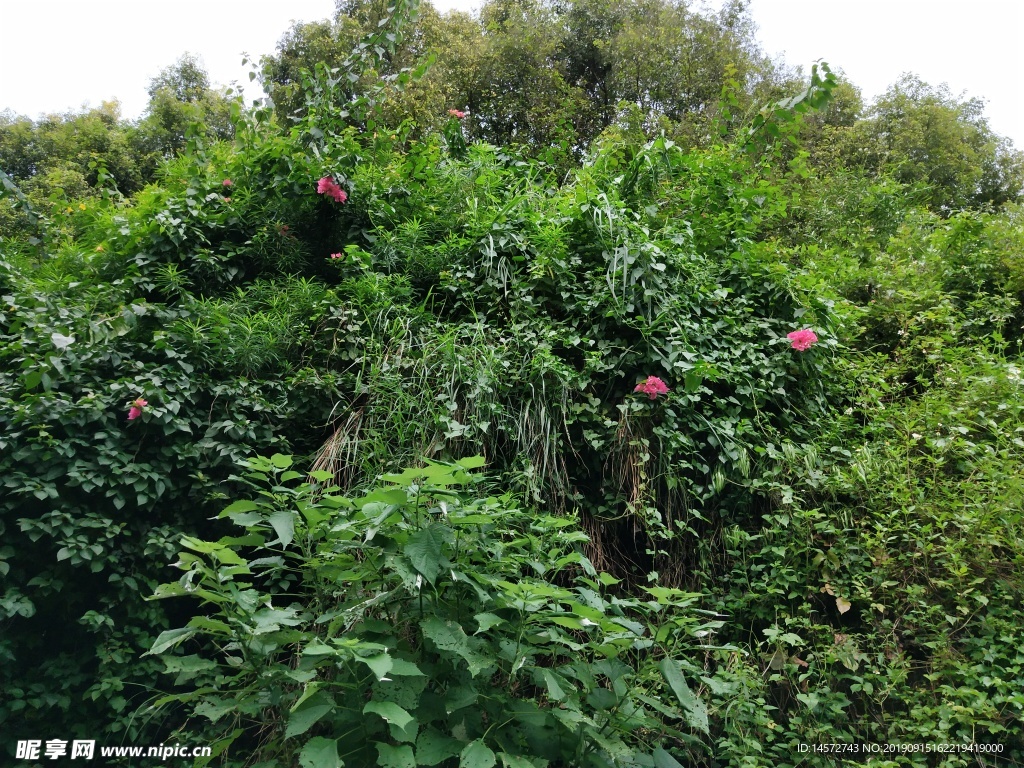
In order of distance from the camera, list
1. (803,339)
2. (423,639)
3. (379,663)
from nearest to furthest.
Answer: (379,663)
(423,639)
(803,339)

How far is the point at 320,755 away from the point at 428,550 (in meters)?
0.47

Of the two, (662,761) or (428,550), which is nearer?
(428,550)

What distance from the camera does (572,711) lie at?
62.2 inches

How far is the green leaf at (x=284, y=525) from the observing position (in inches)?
61.0

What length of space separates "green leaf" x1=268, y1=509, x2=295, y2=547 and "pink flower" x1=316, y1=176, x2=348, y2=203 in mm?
2506

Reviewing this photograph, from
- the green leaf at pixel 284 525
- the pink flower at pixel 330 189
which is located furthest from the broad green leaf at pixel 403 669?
the pink flower at pixel 330 189

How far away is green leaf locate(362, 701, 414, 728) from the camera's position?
1346mm

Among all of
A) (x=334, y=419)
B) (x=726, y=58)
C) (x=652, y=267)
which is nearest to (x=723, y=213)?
(x=652, y=267)

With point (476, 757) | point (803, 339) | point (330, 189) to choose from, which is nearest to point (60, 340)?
point (330, 189)

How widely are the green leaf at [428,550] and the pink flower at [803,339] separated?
241 centimetres

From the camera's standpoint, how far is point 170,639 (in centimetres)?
Answer: 156

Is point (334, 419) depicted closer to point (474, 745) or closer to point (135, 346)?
point (135, 346)

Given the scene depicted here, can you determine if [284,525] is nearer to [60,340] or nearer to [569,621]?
[569,621]

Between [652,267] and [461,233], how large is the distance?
1.10 meters
